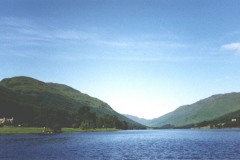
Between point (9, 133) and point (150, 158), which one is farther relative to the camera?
point (9, 133)

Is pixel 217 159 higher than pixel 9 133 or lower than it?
lower

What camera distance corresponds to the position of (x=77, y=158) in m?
76.1

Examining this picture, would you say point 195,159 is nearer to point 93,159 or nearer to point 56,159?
point 93,159

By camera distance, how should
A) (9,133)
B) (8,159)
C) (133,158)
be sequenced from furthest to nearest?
(9,133), (133,158), (8,159)

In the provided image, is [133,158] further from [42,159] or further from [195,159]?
[42,159]

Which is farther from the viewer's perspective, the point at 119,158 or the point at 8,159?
the point at 119,158

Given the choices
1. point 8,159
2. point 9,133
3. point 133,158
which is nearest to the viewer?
point 8,159

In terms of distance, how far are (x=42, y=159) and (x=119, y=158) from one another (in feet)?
53.9

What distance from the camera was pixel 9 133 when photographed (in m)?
195

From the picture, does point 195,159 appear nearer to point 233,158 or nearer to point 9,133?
point 233,158

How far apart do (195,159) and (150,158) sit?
31.3ft

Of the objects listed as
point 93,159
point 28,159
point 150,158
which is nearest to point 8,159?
point 28,159

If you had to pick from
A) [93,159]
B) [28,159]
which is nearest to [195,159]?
[93,159]

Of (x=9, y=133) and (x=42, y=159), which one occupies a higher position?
(x=9, y=133)
